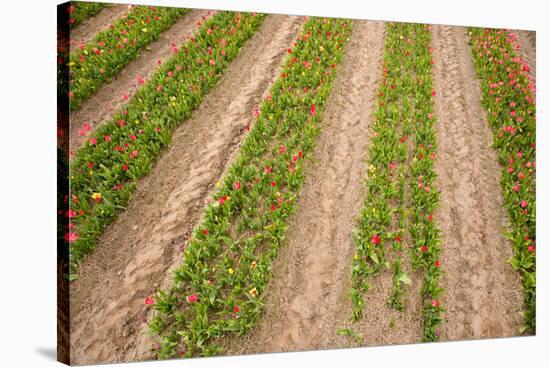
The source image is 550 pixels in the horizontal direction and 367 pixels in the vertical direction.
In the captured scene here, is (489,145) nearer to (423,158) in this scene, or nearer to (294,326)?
(423,158)

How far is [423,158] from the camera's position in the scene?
14.9 ft

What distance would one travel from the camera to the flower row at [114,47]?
340cm

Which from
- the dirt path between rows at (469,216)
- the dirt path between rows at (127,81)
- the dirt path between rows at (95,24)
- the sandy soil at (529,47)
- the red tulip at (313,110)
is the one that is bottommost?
the dirt path between rows at (469,216)

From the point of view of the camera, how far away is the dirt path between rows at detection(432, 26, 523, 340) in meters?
4.21

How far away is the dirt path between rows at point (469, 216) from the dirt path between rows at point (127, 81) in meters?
2.72

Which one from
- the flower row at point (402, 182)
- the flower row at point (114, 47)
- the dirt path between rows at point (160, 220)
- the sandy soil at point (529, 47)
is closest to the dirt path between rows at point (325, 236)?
the flower row at point (402, 182)

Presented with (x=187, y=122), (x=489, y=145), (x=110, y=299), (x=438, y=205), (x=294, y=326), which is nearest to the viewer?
(x=110, y=299)

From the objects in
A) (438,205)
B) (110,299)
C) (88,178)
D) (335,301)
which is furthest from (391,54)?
(110,299)

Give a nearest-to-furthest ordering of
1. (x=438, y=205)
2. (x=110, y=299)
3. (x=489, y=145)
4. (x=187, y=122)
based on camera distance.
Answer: (x=110, y=299), (x=187, y=122), (x=438, y=205), (x=489, y=145)

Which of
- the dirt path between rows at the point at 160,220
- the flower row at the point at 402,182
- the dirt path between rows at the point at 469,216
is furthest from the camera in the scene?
the dirt path between rows at the point at 469,216

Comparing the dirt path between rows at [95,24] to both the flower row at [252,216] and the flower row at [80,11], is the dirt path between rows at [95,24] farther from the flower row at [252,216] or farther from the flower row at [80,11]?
the flower row at [252,216]

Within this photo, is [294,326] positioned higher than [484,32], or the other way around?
[484,32]

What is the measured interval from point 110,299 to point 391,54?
3877mm

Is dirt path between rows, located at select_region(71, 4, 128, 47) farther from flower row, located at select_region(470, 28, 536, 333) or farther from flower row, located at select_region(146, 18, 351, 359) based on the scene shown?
flower row, located at select_region(470, 28, 536, 333)
